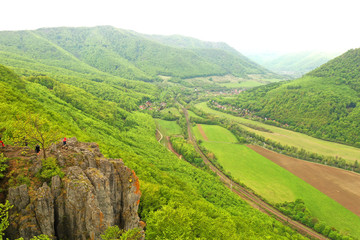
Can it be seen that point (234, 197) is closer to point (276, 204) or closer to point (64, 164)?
point (276, 204)

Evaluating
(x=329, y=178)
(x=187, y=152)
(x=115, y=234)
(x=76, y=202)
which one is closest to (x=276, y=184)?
(x=329, y=178)

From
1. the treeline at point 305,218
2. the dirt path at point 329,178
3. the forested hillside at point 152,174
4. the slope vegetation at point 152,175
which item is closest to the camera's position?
the forested hillside at point 152,174

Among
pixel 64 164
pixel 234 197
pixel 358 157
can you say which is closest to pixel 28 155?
pixel 64 164

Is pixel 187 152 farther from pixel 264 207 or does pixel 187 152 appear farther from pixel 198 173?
pixel 264 207

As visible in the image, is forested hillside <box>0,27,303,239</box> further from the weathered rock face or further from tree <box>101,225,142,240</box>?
tree <box>101,225,142,240</box>

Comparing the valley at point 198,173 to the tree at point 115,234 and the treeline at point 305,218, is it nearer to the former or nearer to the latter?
the treeline at point 305,218

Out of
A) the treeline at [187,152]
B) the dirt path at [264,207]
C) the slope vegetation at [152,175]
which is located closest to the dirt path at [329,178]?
the dirt path at [264,207]
